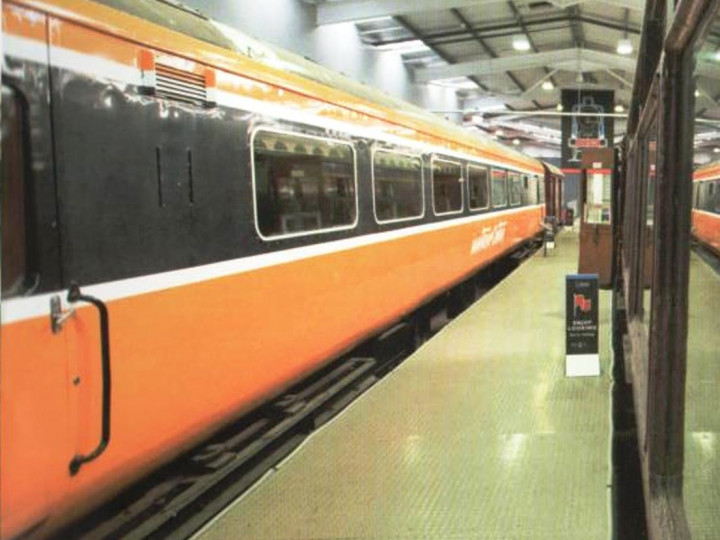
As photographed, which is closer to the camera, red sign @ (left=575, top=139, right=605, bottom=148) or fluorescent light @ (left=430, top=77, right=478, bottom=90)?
fluorescent light @ (left=430, top=77, right=478, bottom=90)

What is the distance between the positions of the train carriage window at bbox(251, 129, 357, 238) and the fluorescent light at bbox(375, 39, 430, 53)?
508 inches

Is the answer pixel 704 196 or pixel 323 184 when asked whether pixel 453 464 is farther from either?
pixel 704 196

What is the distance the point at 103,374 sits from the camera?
2.73 m

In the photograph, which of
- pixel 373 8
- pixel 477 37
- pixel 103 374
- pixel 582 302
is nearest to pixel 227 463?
pixel 103 374

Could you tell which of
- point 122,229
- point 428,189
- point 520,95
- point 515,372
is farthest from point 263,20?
point 520,95

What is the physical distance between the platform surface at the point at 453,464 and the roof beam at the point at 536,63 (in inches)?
588

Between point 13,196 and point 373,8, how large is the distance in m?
11.9

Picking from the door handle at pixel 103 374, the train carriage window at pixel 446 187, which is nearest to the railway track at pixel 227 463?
the door handle at pixel 103 374

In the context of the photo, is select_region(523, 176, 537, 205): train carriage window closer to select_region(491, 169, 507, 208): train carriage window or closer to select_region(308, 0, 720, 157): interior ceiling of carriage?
select_region(308, 0, 720, 157): interior ceiling of carriage

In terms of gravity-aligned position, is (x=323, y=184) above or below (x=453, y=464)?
above

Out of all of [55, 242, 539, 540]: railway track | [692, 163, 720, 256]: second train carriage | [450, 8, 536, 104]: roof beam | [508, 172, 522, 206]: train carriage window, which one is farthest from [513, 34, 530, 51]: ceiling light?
[55, 242, 539, 540]: railway track

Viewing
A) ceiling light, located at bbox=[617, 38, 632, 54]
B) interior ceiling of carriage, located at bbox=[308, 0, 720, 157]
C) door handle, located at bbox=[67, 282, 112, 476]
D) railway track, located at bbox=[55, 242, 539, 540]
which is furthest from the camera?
ceiling light, located at bbox=[617, 38, 632, 54]

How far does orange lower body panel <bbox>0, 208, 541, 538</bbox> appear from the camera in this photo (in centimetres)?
243

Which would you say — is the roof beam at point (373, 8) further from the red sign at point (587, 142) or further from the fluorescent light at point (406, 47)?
the red sign at point (587, 142)
